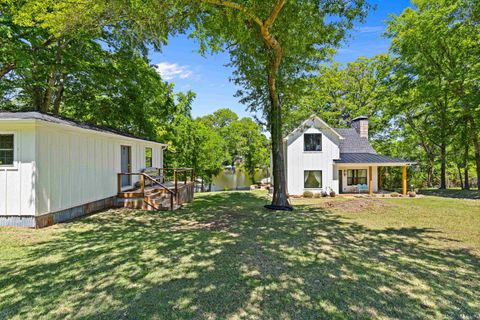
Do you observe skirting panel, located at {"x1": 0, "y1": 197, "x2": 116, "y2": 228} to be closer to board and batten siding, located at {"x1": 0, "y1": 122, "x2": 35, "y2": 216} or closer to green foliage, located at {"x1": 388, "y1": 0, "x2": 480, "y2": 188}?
board and batten siding, located at {"x1": 0, "y1": 122, "x2": 35, "y2": 216}

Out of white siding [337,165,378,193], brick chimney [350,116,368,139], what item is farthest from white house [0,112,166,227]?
brick chimney [350,116,368,139]

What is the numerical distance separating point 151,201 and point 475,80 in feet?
69.3

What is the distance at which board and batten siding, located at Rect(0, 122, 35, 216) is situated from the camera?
7033 millimetres

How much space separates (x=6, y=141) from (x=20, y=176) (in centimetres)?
113

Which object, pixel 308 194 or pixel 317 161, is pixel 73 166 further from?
pixel 317 161

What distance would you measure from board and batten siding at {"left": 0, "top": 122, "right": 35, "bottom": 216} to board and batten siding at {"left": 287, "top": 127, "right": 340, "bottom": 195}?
582 inches

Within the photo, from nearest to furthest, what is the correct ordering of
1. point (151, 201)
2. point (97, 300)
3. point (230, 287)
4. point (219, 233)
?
1. point (97, 300)
2. point (230, 287)
3. point (219, 233)
4. point (151, 201)

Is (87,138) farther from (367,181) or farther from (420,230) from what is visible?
(367,181)

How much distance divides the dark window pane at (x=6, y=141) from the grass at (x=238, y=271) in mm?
2382

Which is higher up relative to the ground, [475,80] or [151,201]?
[475,80]

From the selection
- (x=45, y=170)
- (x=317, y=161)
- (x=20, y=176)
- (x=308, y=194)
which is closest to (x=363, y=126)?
(x=317, y=161)

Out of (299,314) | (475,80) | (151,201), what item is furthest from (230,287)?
(475,80)

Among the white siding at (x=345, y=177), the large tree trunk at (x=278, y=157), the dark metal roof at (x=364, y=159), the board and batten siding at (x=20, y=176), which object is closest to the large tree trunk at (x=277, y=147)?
the large tree trunk at (x=278, y=157)

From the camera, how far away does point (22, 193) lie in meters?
7.07
